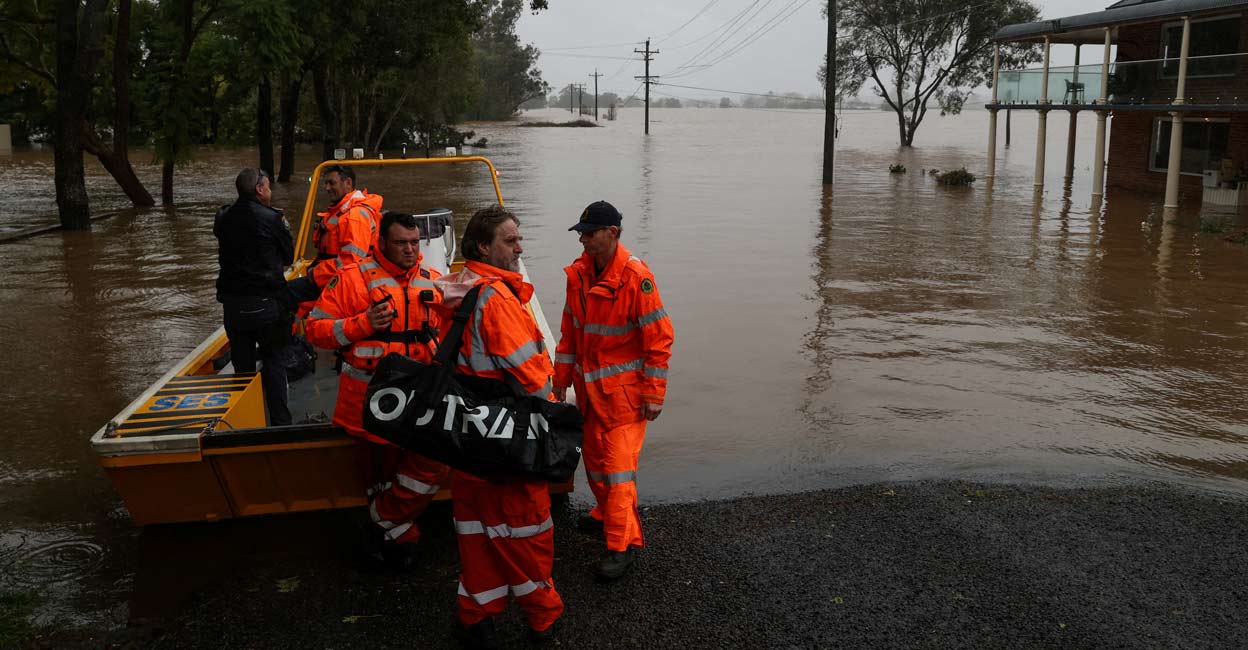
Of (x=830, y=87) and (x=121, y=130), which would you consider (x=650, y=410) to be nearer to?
(x=121, y=130)

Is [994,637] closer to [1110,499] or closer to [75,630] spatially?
[1110,499]

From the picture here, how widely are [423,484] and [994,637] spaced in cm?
257

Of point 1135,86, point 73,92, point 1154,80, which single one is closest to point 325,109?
point 73,92

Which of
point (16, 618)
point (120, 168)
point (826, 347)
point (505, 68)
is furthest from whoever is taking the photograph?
point (505, 68)

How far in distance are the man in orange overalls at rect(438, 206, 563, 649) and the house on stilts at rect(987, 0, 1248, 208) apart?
67.8 ft

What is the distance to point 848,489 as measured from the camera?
6.18m

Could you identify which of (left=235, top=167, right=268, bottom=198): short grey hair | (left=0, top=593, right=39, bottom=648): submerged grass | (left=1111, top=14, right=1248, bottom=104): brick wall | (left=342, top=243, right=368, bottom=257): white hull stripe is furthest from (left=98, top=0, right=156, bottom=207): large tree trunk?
(left=1111, top=14, right=1248, bottom=104): brick wall

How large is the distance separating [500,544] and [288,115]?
28275 millimetres

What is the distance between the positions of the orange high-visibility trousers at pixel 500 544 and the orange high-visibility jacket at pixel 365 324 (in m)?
0.85

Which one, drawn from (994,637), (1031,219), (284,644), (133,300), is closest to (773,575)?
(994,637)

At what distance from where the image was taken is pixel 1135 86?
24828mm

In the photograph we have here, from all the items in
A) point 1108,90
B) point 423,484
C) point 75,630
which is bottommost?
point 75,630

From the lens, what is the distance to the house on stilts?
22.3 meters

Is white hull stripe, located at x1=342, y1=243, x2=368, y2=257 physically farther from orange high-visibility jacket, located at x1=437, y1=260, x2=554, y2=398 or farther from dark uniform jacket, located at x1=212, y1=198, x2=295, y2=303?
orange high-visibility jacket, located at x1=437, y1=260, x2=554, y2=398
